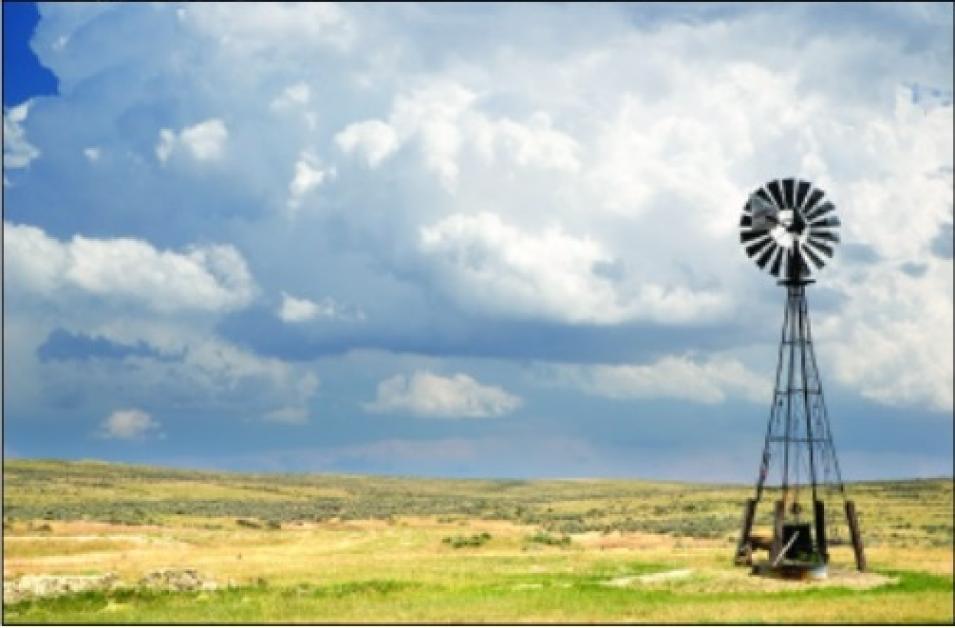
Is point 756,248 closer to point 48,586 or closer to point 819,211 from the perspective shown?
point 819,211

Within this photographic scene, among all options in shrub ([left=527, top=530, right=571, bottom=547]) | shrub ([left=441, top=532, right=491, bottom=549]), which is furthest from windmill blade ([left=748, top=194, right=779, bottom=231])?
shrub ([left=527, top=530, right=571, bottom=547])

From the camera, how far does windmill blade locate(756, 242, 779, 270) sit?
47.0 metres

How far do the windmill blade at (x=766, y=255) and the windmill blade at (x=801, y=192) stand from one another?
1.68m

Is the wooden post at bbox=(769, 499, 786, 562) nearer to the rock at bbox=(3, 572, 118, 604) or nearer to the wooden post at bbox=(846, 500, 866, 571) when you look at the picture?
the wooden post at bbox=(846, 500, 866, 571)

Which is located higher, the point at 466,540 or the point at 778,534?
the point at 778,534

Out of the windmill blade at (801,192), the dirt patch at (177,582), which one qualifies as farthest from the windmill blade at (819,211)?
the dirt patch at (177,582)

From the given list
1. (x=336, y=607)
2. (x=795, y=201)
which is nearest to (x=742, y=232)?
(x=795, y=201)

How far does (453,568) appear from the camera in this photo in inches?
1989

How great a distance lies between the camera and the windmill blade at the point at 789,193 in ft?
153

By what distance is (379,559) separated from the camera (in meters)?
56.3

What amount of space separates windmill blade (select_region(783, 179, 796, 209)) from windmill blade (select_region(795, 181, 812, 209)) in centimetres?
12

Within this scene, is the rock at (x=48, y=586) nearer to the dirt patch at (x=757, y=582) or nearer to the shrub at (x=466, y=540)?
the dirt patch at (x=757, y=582)

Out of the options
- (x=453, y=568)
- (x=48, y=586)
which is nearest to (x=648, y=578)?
(x=453, y=568)

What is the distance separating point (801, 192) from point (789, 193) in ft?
1.45
